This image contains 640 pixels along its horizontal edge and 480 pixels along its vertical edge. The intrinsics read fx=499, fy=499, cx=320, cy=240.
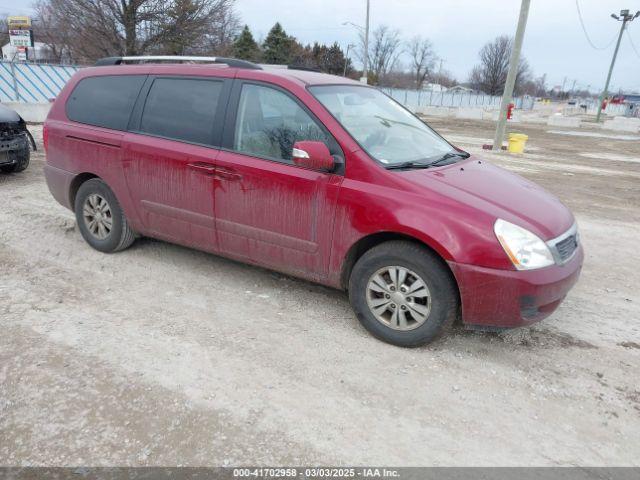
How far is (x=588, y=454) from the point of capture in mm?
2594

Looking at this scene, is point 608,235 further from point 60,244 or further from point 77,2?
point 77,2

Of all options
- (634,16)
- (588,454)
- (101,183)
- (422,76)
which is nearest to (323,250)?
(588,454)

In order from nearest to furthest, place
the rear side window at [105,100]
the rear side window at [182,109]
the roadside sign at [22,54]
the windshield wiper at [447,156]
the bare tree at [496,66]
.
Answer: the windshield wiper at [447,156] → the rear side window at [182,109] → the rear side window at [105,100] → the roadside sign at [22,54] → the bare tree at [496,66]

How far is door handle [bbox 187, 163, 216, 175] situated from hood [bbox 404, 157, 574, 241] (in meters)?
1.58

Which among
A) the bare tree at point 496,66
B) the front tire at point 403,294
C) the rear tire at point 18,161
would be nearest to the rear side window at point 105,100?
the front tire at point 403,294

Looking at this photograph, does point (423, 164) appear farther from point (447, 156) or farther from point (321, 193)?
point (321, 193)

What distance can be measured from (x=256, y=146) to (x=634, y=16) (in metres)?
42.0

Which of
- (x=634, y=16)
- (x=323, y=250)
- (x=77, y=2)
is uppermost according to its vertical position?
(x=634, y=16)

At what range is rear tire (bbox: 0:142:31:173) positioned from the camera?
26.2 ft

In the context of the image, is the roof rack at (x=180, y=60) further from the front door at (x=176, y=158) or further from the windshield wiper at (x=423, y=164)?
the windshield wiper at (x=423, y=164)

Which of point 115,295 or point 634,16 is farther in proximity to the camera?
point 634,16

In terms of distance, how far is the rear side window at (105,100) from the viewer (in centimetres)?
→ 463

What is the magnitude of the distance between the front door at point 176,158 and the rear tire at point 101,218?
36cm

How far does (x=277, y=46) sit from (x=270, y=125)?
63410 millimetres
